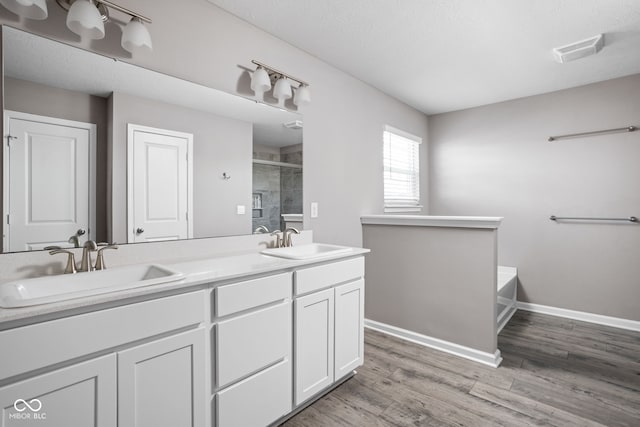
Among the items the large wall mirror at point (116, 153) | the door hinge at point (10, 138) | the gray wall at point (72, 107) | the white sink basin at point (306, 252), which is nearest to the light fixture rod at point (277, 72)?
the large wall mirror at point (116, 153)

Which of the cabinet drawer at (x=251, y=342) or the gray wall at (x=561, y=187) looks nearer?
the cabinet drawer at (x=251, y=342)

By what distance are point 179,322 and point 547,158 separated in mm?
3877

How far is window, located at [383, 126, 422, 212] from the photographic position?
3.52 m

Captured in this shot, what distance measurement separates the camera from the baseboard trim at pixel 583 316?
9.77 feet

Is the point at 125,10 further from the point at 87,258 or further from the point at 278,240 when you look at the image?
the point at 278,240

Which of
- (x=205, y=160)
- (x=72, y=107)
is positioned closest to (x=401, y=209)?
(x=205, y=160)

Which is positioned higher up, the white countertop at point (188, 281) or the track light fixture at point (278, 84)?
the track light fixture at point (278, 84)

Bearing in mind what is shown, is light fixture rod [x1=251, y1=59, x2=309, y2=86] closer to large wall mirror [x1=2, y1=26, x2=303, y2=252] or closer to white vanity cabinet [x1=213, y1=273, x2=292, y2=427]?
large wall mirror [x1=2, y1=26, x2=303, y2=252]

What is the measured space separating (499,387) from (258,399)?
1.56 meters

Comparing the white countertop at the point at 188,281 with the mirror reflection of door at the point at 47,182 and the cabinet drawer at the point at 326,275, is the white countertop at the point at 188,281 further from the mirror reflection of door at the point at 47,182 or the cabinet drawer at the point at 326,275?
the mirror reflection of door at the point at 47,182

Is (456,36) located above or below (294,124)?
above

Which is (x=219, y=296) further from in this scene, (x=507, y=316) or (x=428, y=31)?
(x=507, y=316)

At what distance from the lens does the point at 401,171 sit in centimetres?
377

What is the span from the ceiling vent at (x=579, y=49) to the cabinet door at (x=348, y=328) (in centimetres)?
239
